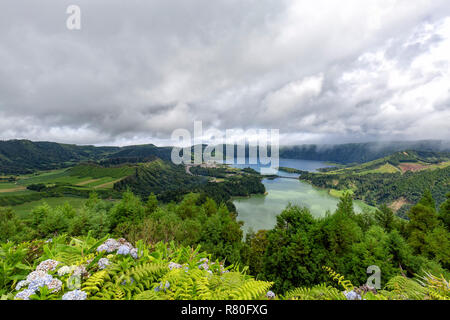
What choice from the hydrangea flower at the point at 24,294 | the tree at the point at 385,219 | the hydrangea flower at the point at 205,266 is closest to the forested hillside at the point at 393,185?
the tree at the point at 385,219

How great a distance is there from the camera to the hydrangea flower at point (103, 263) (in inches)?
72.4

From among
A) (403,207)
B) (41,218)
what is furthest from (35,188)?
(403,207)

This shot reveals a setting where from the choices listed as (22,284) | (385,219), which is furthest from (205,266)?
(385,219)

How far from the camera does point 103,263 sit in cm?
187

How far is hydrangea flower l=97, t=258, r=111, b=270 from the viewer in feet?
6.04

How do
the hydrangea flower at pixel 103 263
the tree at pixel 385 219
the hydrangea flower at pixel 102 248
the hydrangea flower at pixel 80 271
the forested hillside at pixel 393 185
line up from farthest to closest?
the forested hillside at pixel 393 185
the tree at pixel 385 219
the hydrangea flower at pixel 102 248
the hydrangea flower at pixel 103 263
the hydrangea flower at pixel 80 271

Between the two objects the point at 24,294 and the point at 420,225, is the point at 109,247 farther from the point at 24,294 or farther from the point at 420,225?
the point at 420,225

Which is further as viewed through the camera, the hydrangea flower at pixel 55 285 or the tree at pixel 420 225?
the tree at pixel 420 225

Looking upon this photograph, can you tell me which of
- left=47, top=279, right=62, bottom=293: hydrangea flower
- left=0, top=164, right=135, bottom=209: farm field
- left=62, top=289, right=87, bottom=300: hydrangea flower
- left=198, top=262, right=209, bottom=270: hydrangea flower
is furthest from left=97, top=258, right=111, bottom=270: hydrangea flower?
left=0, top=164, right=135, bottom=209: farm field

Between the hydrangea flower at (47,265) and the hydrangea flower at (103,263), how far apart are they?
0.39m

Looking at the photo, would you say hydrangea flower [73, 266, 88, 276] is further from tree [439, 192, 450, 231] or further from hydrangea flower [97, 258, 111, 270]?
tree [439, 192, 450, 231]

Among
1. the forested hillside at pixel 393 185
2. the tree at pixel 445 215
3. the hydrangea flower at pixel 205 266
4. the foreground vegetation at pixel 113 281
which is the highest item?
the foreground vegetation at pixel 113 281

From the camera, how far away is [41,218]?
1427cm

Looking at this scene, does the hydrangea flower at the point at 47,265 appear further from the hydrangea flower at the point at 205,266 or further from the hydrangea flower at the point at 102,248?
the hydrangea flower at the point at 205,266
